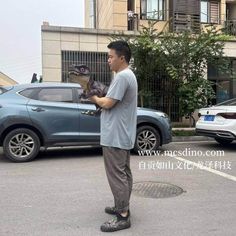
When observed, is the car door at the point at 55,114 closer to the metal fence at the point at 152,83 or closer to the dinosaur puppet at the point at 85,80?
the dinosaur puppet at the point at 85,80

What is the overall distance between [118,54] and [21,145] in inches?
174

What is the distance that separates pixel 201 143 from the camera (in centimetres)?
1138

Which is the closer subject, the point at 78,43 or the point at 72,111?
the point at 72,111

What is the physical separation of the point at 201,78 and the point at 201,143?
3447mm

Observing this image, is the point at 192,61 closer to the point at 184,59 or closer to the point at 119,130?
the point at 184,59

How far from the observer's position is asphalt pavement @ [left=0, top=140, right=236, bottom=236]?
4.37 meters

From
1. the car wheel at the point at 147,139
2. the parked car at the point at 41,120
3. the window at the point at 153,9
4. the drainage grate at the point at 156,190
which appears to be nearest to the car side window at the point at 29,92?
the parked car at the point at 41,120

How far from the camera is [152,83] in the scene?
1511cm

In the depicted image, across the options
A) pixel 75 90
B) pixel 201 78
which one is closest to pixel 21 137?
pixel 75 90

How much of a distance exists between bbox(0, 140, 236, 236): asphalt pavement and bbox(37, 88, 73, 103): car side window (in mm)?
1246

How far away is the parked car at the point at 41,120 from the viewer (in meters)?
7.98

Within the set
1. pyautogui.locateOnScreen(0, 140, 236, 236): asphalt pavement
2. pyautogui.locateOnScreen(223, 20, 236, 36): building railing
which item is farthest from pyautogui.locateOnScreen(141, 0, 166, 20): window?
A: pyautogui.locateOnScreen(0, 140, 236, 236): asphalt pavement

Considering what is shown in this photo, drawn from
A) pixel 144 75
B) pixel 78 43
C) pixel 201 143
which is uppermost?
pixel 78 43

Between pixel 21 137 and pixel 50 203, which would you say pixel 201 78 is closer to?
pixel 21 137
